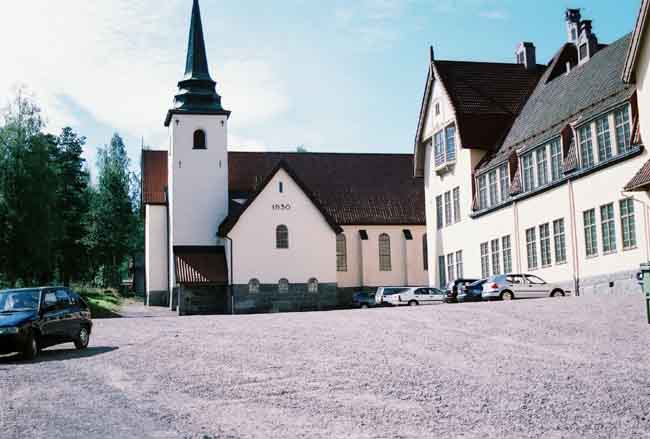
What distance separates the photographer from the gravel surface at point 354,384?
11.8 metres

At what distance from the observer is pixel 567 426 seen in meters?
11.9

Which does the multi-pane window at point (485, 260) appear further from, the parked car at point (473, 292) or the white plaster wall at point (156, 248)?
the white plaster wall at point (156, 248)

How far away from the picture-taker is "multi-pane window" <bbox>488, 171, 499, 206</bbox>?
45769 mm

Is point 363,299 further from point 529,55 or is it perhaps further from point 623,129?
point 623,129

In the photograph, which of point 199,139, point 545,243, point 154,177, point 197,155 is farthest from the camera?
point 154,177

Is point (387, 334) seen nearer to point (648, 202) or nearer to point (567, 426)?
point (567, 426)

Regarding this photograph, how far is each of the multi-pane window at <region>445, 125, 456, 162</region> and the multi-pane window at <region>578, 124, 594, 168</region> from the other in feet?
40.2

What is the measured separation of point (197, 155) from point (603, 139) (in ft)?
104

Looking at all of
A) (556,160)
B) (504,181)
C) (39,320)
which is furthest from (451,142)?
(39,320)

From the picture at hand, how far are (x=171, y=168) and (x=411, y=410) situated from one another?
50.5 meters

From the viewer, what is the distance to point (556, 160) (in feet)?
132

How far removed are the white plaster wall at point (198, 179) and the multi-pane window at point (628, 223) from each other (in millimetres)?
31624

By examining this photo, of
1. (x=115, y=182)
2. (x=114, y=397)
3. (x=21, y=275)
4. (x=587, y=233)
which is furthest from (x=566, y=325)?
(x=115, y=182)

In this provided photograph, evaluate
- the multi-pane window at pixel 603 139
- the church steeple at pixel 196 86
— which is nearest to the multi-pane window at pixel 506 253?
the multi-pane window at pixel 603 139
